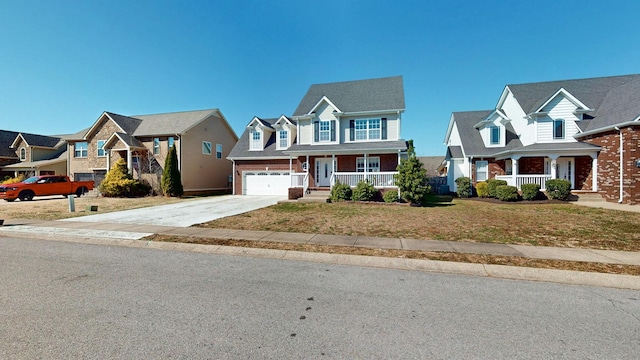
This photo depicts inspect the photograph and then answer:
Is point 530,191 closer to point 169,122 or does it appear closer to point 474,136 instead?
point 474,136

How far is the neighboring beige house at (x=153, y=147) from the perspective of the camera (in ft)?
83.4

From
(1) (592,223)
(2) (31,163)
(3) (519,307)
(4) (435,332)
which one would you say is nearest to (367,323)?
(4) (435,332)

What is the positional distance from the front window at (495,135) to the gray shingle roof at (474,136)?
0.62 metres

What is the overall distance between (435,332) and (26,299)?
5.89 metres

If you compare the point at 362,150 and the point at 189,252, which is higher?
the point at 362,150

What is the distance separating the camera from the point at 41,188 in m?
22.0

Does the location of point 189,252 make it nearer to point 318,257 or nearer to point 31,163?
point 318,257

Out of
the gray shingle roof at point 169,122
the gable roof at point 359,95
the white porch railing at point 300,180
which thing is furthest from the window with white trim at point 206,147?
the white porch railing at point 300,180

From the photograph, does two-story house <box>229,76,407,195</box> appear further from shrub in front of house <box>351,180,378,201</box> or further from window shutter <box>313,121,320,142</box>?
shrub in front of house <box>351,180,378,201</box>

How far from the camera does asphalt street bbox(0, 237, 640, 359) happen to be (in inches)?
114

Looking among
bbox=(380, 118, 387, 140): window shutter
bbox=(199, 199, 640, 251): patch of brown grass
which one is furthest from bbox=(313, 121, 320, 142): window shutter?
bbox=(199, 199, 640, 251): patch of brown grass

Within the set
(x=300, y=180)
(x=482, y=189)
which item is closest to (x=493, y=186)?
(x=482, y=189)

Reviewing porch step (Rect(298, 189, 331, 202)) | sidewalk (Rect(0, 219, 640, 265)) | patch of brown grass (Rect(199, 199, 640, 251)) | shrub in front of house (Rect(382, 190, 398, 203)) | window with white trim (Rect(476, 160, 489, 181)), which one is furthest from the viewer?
window with white trim (Rect(476, 160, 489, 181))

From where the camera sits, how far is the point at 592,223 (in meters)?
10.1
